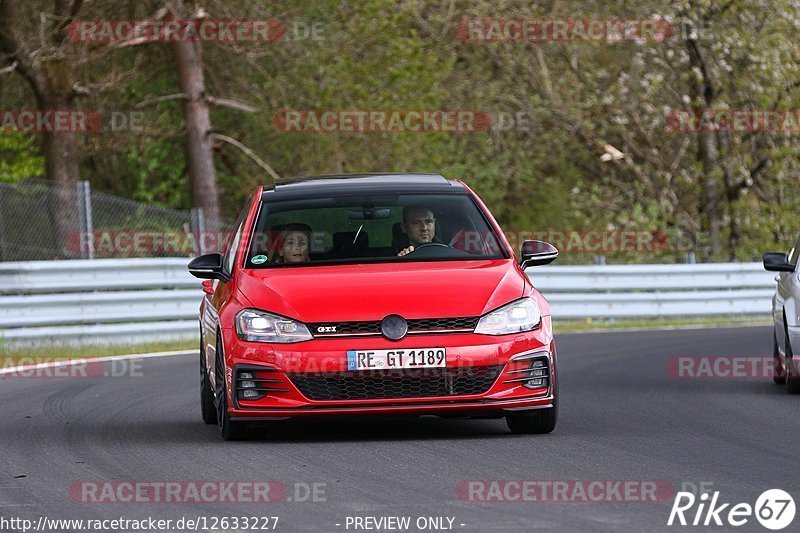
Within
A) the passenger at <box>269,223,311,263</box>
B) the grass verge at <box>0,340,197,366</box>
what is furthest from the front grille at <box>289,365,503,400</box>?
the grass verge at <box>0,340,197,366</box>

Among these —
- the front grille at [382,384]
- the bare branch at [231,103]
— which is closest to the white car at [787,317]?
the front grille at [382,384]

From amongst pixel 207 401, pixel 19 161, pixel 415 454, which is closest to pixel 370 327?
pixel 415 454

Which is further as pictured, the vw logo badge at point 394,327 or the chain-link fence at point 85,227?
the chain-link fence at point 85,227

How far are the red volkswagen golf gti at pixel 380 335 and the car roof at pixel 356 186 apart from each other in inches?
19.3

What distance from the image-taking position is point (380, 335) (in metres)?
9.34

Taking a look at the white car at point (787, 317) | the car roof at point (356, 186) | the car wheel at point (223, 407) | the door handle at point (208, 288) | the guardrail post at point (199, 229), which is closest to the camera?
the car wheel at point (223, 407)

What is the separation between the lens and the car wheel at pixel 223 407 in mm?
9859

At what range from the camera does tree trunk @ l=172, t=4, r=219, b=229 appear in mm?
32594

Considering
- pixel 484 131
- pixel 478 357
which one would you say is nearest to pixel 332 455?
pixel 478 357

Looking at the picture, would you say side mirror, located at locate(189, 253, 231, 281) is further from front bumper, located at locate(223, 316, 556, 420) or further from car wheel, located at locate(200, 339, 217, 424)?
front bumper, located at locate(223, 316, 556, 420)

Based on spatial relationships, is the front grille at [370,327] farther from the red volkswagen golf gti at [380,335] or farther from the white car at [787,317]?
the white car at [787,317]

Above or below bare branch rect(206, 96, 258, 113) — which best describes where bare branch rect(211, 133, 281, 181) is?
below

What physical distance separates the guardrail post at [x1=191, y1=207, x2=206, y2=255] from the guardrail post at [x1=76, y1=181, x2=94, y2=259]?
1797 mm

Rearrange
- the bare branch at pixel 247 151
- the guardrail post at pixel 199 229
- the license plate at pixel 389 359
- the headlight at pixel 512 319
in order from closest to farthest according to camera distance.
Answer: the license plate at pixel 389 359
the headlight at pixel 512 319
the guardrail post at pixel 199 229
the bare branch at pixel 247 151
